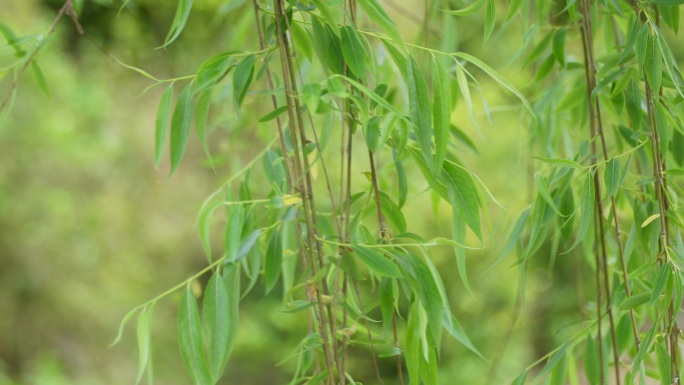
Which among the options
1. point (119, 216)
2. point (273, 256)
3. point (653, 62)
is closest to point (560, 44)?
point (653, 62)

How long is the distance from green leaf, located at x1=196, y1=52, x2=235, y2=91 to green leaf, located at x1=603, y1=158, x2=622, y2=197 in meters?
0.25

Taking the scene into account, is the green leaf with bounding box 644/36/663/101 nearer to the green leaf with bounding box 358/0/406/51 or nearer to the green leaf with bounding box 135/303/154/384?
the green leaf with bounding box 358/0/406/51

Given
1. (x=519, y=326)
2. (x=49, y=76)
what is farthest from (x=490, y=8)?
(x=519, y=326)

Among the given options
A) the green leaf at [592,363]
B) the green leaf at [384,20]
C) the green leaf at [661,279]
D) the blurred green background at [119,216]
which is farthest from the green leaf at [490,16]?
the blurred green background at [119,216]

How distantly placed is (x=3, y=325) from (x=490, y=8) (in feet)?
6.65

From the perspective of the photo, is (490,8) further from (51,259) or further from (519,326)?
(519,326)

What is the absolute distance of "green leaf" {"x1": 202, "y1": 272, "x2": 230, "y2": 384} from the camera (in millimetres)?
426

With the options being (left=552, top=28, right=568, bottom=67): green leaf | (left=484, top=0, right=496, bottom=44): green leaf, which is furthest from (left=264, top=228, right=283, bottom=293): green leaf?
(left=552, top=28, right=568, bottom=67): green leaf

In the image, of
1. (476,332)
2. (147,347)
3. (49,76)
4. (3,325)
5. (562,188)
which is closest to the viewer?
(147,347)

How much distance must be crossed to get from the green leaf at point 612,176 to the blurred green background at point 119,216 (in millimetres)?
1424

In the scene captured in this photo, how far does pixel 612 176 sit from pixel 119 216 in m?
1.97

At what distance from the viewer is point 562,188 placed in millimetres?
573

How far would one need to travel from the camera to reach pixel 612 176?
0.50 m

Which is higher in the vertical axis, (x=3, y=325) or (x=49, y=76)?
(x=49, y=76)
